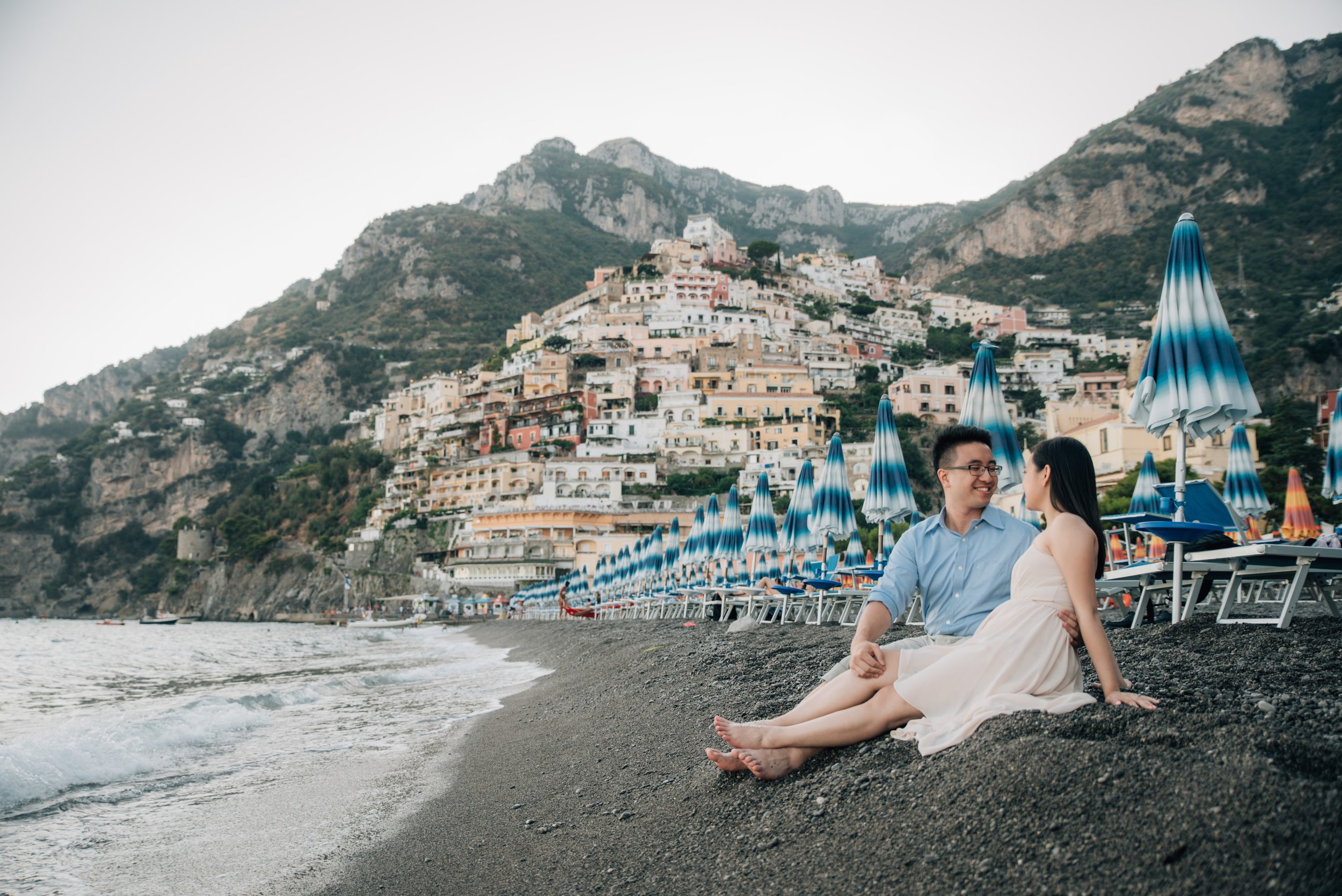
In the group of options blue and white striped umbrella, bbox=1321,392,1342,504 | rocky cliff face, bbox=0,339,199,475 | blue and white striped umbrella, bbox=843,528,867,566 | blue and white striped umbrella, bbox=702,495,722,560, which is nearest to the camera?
blue and white striped umbrella, bbox=1321,392,1342,504

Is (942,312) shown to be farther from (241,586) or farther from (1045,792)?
(1045,792)

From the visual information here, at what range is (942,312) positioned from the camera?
10656 centimetres

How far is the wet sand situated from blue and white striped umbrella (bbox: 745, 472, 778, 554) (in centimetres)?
1428

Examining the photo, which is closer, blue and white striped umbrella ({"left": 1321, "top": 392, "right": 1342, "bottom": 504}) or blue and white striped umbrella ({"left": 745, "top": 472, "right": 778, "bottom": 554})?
blue and white striped umbrella ({"left": 1321, "top": 392, "right": 1342, "bottom": 504})

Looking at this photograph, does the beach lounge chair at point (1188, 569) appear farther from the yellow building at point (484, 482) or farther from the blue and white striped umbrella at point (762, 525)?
the yellow building at point (484, 482)

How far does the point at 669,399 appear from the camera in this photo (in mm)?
77062

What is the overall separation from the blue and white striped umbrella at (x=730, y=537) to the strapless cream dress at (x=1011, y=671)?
64.5 feet

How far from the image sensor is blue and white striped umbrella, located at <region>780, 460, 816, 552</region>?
18469 millimetres

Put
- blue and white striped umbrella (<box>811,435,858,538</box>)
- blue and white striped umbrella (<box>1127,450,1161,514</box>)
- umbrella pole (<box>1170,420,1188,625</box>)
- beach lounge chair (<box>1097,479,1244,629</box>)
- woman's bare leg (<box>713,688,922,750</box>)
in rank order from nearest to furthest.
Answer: woman's bare leg (<box>713,688,922,750</box>)
umbrella pole (<box>1170,420,1188,625</box>)
beach lounge chair (<box>1097,479,1244,629</box>)
blue and white striped umbrella (<box>1127,450,1161,514</box>)
blue and white striped umbrella (<box>811,435,858,538</box>)

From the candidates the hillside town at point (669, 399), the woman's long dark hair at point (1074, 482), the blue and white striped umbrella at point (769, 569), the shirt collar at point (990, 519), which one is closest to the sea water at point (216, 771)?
the shirt collar at point (990, 519)

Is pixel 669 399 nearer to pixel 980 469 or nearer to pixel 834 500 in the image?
pixel 834 500

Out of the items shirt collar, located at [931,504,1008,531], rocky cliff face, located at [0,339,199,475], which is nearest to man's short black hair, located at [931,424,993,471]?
shirt collar, located at [931,504,1008,531]

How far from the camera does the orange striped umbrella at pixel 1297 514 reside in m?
14.7

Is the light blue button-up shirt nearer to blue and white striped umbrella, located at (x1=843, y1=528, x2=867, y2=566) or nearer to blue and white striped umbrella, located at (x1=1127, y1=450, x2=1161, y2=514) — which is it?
blue and white striped umbrella, located at (x1=1127, y1=450, x2=1161, y2=514)
